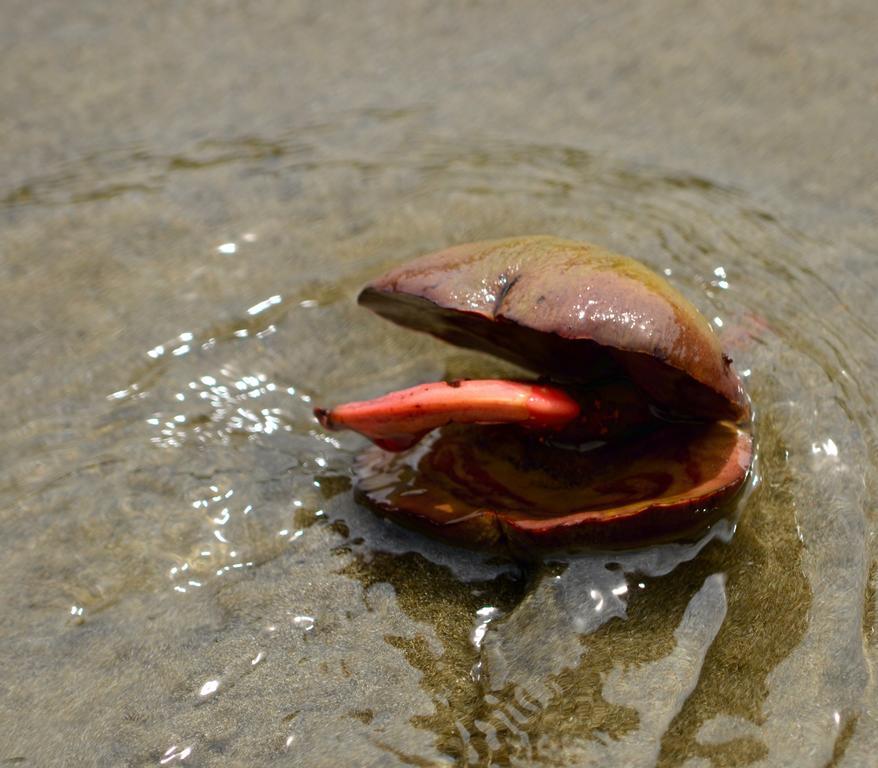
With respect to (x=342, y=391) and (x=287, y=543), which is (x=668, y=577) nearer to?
(x=287, y=543)

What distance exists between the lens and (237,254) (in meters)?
3.00

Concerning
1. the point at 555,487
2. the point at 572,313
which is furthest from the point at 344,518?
the point at 572,313

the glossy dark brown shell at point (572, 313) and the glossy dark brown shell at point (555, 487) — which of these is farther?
the glossy dark brown shell at point (555, 487)

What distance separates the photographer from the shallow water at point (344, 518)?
189 centimetres

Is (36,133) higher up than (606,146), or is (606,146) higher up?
(606,146)

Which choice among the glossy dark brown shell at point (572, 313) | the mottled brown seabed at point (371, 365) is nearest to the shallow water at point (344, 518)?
the mottled brown seabed at point (371, 365)

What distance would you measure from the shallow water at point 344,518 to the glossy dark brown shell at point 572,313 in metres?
0.30

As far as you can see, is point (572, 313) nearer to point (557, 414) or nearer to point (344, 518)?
point (557, 414)

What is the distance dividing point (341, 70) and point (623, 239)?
1227 millimetres

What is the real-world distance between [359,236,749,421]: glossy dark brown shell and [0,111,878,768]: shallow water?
304 mm

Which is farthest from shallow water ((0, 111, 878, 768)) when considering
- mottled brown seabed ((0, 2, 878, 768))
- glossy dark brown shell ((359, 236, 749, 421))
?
glossy dark brown shell ((359, 236, 749, 421))

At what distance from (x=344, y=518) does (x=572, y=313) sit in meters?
0.67

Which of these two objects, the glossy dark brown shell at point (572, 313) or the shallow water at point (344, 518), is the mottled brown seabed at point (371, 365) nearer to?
the shallow water at point (344, 518)

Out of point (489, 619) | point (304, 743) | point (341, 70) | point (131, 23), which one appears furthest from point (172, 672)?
point (131, 23)
